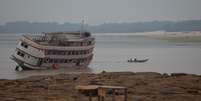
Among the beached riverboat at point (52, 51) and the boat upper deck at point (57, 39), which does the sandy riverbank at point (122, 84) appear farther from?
the boat upper deck at point (57, 39)

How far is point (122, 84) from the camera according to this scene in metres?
33.9

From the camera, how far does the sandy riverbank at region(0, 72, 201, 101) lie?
2847 cm

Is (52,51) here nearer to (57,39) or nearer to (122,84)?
(57,39)

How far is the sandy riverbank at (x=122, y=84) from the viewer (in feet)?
93.4

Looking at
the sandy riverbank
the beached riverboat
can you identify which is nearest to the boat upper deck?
the beached riverboat

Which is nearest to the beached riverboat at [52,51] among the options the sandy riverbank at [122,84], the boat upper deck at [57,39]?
the boat upper deck at [57,39]

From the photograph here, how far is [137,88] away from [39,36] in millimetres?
40534

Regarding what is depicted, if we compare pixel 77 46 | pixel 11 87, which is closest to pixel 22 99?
pixel 11 87

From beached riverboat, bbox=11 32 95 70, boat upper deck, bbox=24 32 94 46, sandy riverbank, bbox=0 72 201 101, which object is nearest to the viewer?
sandy riverbank, bbox=0 72 201 101

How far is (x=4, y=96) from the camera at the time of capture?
2878cm

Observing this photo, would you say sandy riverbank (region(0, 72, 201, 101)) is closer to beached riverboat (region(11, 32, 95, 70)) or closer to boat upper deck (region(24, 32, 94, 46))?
beached riverboat (region(11, 32, 95, 70))

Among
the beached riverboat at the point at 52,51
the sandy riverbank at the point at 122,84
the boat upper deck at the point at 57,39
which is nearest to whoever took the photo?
the sandy riverbank at the point at 122,84

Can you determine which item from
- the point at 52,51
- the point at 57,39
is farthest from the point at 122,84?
the point at 57,39

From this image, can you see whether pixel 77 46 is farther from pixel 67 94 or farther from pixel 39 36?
pixel 67 94
